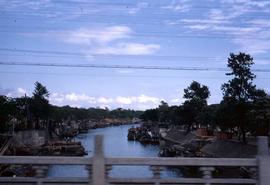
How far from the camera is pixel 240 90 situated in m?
81.8

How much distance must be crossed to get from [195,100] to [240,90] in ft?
186

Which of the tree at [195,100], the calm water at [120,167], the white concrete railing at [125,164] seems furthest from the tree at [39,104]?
the white concrete railing at [125,164]

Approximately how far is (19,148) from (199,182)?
97284 mm

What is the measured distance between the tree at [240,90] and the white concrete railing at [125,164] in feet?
225

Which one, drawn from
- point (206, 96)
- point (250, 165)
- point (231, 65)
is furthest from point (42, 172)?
point (206, 96)

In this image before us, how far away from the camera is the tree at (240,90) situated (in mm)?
80500

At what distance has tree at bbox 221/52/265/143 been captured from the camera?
80500 millimetres

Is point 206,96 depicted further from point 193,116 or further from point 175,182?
point 175,182

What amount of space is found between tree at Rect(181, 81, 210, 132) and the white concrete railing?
12544 centimetres

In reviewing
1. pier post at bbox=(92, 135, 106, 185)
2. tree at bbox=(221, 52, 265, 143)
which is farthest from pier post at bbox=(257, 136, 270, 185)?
tree at bbox=(221, 52, 265, 143)

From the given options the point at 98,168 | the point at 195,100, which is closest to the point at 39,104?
the point at 195,100

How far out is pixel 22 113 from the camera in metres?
147

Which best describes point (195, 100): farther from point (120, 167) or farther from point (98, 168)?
point (98, 168)

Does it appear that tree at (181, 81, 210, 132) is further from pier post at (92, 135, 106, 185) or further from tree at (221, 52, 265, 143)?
pier post at (92, 135, 106, 185)
